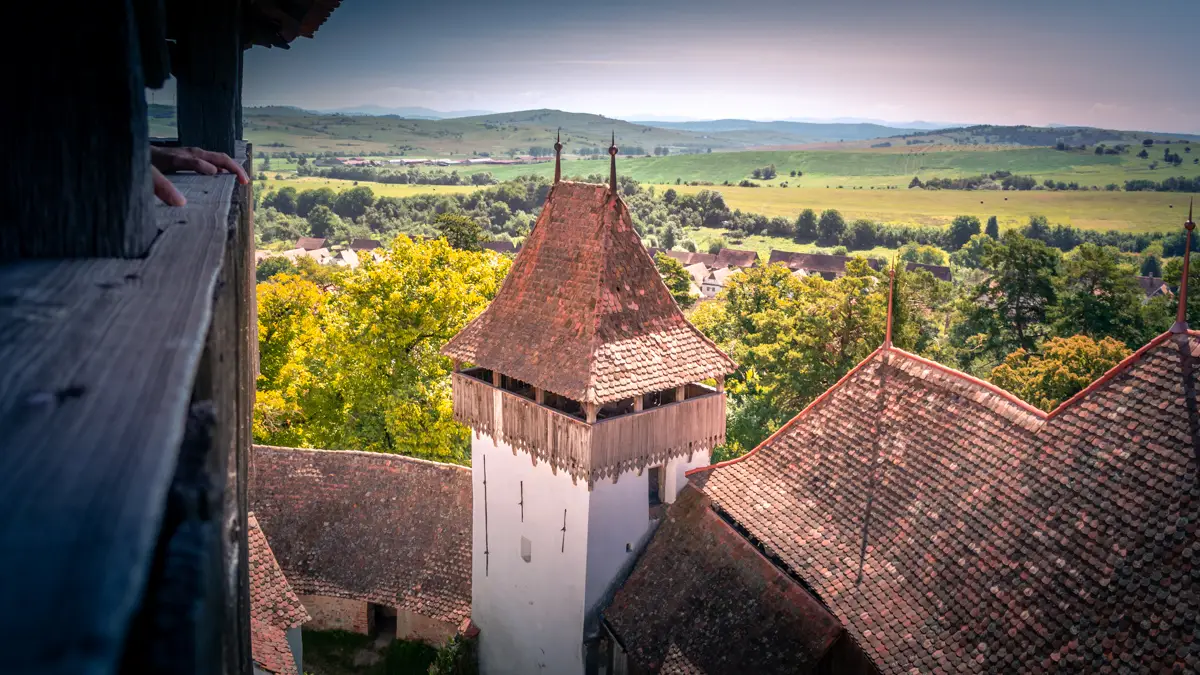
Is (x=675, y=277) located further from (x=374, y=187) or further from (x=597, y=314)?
(x=374, y=187)

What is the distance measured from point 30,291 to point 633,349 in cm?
1555

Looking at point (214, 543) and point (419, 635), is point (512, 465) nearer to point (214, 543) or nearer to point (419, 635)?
point (419, 635)

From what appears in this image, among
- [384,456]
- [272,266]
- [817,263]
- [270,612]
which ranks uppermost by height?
[817,263]

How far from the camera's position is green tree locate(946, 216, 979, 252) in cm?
10825

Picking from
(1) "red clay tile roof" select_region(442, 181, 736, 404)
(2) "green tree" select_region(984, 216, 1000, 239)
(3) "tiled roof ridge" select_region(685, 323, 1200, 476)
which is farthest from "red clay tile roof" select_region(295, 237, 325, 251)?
(3) "tiled roof ridge" select_region(685, 323, 1200, 476)

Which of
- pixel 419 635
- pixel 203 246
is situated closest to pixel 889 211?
pixel 419 635

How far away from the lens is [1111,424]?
11.3 meters

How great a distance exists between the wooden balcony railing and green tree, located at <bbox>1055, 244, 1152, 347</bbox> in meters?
21.9

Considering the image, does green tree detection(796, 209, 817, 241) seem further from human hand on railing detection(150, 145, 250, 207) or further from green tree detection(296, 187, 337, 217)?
human hand on railing detection(150, 145, 250, 207)

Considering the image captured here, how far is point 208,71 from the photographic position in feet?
17.6

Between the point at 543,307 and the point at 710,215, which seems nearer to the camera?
the point at 543,307

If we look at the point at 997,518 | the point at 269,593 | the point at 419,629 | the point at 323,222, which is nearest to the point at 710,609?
the point at 997,518

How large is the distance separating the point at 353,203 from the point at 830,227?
59.5 metres

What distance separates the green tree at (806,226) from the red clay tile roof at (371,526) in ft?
333
